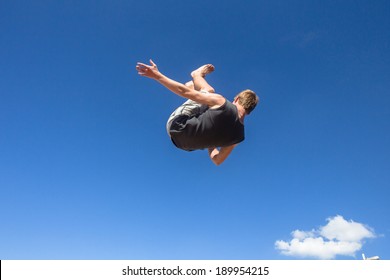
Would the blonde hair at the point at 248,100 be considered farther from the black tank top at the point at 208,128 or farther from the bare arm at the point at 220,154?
the bare arm at the point at 220,154

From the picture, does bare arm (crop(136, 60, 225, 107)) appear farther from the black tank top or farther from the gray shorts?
the gray shorts

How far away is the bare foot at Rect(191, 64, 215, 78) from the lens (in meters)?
6.40

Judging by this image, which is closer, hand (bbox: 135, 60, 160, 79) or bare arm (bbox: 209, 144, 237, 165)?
hand (bbox: 135, 60, 160, 79)

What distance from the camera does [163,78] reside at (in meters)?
5.62

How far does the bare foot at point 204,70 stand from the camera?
640 cm

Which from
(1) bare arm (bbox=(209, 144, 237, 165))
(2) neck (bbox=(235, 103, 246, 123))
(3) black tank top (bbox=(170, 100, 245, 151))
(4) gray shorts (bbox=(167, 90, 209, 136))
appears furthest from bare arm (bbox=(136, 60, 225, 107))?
(1) bare arm (bbox=(209, 144, 237, 165))

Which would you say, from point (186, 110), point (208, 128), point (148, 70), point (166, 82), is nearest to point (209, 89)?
point (186, 110)

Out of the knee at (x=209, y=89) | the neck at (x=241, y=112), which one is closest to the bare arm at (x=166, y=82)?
the knee at (x=209, y=89)

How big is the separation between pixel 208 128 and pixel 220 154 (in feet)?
4.23

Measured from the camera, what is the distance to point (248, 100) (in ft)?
21.0
